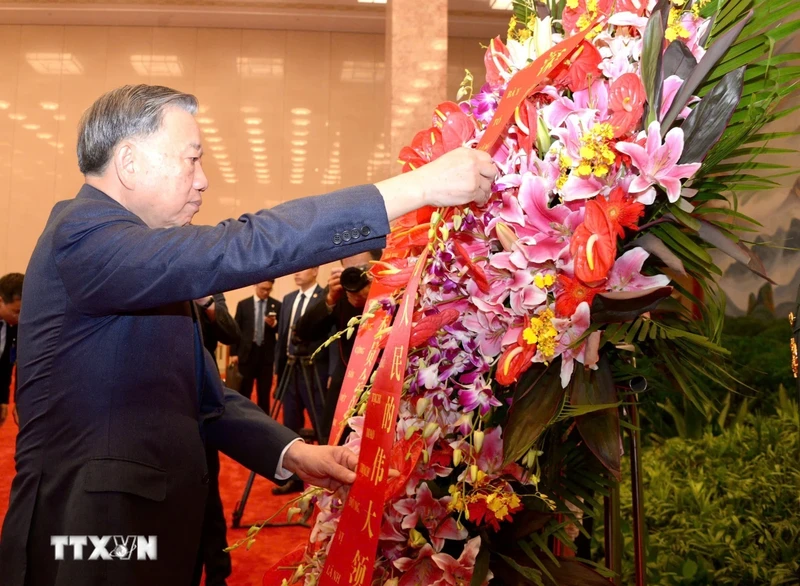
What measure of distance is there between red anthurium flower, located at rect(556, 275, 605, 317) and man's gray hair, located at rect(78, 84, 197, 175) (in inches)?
27.9

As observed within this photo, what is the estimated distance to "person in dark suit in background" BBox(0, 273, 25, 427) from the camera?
3.81 metres

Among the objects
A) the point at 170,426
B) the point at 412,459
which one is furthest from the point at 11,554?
the point at 412,459

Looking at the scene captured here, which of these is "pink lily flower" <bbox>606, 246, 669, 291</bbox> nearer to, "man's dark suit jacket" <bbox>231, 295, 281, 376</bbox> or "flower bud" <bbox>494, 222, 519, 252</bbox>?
"flower bud" <bbox>494, 222, 519, 252</bbox>

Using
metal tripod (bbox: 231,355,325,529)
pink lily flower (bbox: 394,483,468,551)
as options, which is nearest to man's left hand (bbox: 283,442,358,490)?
pink lily flower (bbox: 394,483,468,551)

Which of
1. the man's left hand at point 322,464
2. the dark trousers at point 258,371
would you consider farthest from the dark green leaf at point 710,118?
the dark trousers at point 258,371

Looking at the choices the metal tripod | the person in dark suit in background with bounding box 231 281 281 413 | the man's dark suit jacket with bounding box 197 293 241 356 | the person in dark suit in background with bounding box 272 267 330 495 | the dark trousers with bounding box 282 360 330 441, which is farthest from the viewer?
the person in dark suit in background with bounding box 231 281 281 413

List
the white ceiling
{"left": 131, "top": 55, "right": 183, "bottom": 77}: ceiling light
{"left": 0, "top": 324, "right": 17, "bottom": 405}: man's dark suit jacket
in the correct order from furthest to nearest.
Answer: {"left": 131, "top": 55, "right": 183, "bottom": 77}: ceiling light < the white ceiling < {"left": 0, "top": 324, "right": 17, "bottom": 405}: man's dark suit jacket

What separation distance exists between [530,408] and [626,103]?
0.34 m

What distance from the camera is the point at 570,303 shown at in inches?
32.7

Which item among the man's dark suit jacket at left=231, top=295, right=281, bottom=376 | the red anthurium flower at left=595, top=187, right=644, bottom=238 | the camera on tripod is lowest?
the man's dark suit jacket at left=231, top=295, right=281, bottom=376

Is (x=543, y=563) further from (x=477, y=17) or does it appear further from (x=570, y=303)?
(x=477, y=17)

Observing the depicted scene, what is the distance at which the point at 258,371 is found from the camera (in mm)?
6289

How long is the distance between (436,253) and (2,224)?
35.2ft

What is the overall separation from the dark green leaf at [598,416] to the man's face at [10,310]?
3.67 m
